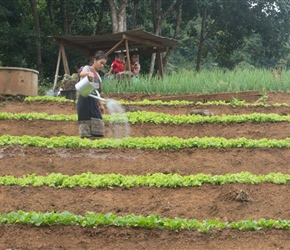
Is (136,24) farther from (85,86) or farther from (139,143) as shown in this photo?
(85,86)

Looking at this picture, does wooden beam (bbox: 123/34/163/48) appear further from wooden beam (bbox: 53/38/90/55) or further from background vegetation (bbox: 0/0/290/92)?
background vegetation (bbox: 0/0/290/92)

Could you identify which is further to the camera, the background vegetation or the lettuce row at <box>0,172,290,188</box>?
the background vegetation

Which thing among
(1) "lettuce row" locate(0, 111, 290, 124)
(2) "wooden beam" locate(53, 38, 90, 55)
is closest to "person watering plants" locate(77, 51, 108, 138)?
(1) "lettuce row" locate(0, 111, 290, 124)

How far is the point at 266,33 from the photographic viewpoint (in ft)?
105

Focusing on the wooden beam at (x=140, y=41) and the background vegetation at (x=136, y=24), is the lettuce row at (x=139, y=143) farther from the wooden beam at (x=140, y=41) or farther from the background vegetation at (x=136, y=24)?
the background vegetation at (x=136, y=24)

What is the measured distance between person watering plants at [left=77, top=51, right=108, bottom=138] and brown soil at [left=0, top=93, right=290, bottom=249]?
46 cm

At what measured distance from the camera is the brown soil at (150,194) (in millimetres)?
5734

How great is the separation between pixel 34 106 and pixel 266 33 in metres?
20.3

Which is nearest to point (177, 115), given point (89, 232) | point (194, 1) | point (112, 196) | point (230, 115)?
point (230, 115)

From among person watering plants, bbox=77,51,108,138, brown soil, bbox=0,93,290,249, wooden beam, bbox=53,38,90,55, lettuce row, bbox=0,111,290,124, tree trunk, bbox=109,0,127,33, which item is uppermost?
tree trunk, bbox=109,0,127,33

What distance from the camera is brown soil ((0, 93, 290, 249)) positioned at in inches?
226

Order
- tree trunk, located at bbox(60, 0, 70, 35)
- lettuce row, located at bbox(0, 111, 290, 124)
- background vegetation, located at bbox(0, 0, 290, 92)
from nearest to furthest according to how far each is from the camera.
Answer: lettuce row, located at bbox(0, 111, 290, 124)
background vegetation, located at bbox(0, 0, 290, 92)
tree trunk, located at bbox(60, 0, 70, 35)

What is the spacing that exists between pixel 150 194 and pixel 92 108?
2.24 m

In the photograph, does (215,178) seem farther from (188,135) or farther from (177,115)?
(177,115)
